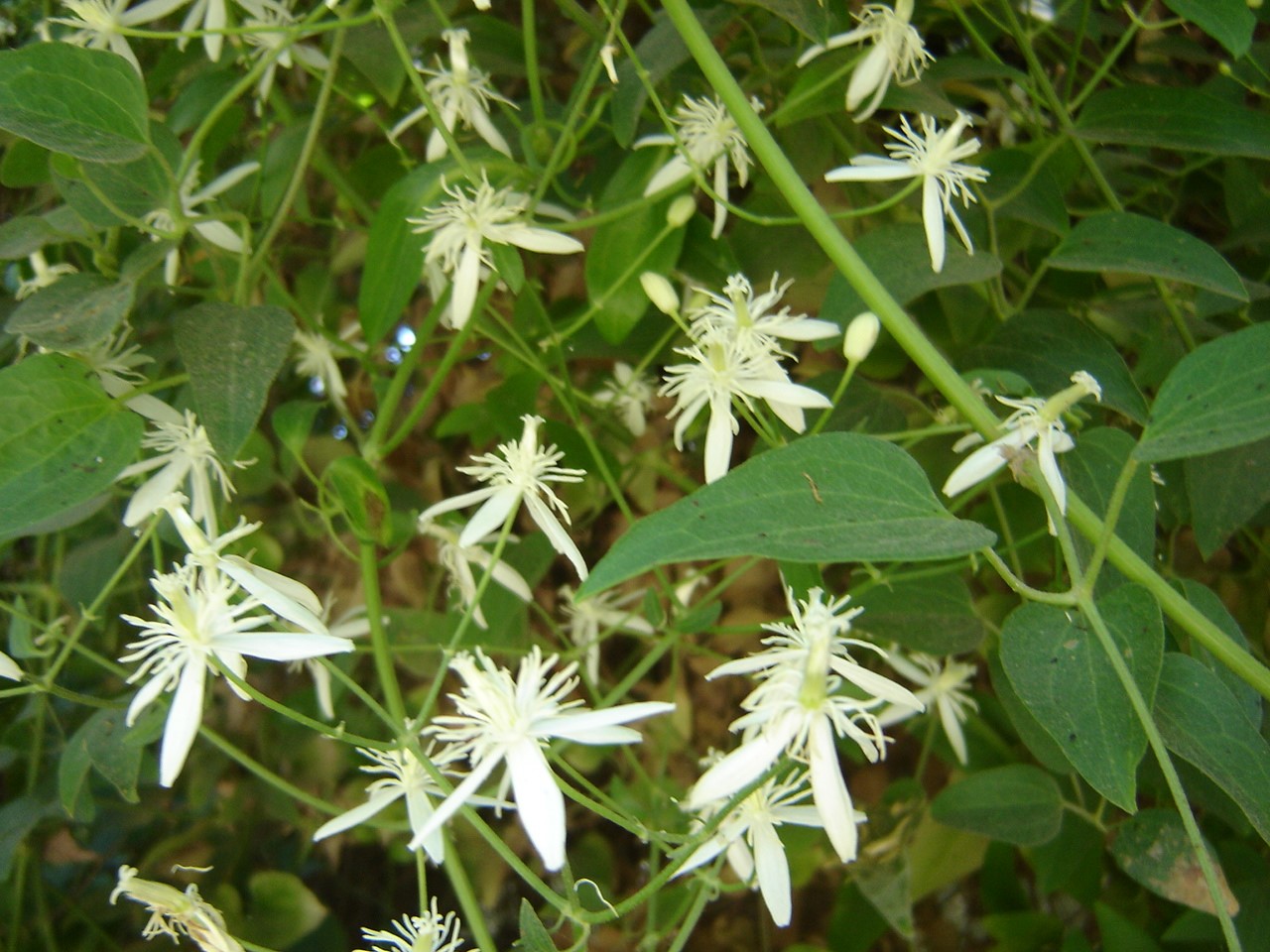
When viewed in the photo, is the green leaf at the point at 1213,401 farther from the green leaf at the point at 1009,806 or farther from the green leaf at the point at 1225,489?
the green leaf at the point at 1009,806

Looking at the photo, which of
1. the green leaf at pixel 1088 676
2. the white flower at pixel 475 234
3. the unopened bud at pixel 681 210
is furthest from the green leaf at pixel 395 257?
the green leaf at pixel 1088 676

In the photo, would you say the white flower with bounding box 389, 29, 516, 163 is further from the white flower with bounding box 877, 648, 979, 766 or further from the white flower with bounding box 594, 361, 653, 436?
the white flower with bounding box 877, 648, 979, 766

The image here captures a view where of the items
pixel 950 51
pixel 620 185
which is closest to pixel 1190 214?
pixel 950 51

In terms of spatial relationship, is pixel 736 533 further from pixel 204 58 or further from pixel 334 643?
pixel 204 58

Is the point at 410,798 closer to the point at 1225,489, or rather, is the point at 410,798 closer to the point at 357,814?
the point at 357,814

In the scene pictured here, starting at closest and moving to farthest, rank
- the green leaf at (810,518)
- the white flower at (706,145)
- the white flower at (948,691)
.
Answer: the green leaf at (810,518)
the white flower at (706,145)
the white flower at (948,691)

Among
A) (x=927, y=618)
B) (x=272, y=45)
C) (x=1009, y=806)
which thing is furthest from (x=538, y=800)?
(x=272, y=45)
